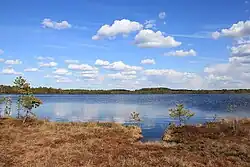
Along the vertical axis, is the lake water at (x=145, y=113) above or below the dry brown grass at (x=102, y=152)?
below

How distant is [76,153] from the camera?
834 inches

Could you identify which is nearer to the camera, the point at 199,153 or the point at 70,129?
the point at 199,153

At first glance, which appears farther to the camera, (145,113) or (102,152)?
(145,113)

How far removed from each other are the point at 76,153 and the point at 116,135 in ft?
33.9

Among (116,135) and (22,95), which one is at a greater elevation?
(22,95)

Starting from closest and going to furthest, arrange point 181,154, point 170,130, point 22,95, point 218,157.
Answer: point 218,157, point 181,154, point 170,130, point 22,95


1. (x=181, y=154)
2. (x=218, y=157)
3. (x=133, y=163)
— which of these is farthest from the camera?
(x=181, y=154)

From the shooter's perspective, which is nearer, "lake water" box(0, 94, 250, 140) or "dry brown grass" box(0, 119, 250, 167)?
"dry brown grass" box(0, 119, 250, 167)

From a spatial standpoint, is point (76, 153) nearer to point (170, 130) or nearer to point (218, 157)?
A: point (218, 157)

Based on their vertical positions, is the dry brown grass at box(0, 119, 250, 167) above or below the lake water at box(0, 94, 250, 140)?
above

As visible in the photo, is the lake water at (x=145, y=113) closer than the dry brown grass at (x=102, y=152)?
No

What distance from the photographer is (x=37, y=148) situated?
22.9 metres

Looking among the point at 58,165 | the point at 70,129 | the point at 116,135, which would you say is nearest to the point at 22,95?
the point at 70,129

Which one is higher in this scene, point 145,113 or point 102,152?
point 102,152
